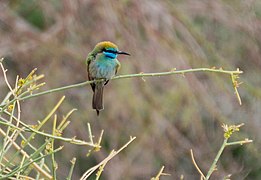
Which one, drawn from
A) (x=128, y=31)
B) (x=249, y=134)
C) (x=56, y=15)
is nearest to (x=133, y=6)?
(x=128, y=31)

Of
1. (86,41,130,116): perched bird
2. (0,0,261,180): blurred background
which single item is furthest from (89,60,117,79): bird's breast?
(0,0,261,180): blurred background

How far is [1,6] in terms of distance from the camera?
6.38 m

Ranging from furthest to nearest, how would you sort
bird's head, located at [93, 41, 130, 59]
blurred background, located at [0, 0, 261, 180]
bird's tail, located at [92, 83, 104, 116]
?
1. blurred background, located at [0, 0, 261, 180]
2. bird's head, located at [93, 41, 130, 59]
3. bird's tail, located at [92, 83, 104, 116]

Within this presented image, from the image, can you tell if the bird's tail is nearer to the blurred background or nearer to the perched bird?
the perched bird

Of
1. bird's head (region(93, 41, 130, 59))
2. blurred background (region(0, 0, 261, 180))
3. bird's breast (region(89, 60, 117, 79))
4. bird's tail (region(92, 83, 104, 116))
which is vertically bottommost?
blurred background (region(0, 0, 261, 180))

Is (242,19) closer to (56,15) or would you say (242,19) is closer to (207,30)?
(207,30)

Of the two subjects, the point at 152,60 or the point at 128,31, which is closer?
the point at 128,31

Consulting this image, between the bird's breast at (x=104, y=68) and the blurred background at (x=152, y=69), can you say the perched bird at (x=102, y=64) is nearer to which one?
the bird's breast at (x=104, y=68)

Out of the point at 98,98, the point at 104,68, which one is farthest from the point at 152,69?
the point at 98,98

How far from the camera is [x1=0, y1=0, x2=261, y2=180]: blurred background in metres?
5.73

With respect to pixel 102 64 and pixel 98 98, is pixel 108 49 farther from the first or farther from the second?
pixel 98 98

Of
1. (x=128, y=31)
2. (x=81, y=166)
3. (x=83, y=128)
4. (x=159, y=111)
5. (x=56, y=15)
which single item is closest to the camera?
(x=128, y=31)

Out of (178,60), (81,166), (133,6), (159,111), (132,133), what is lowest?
(81,166)

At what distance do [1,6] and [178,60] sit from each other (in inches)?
60.3
